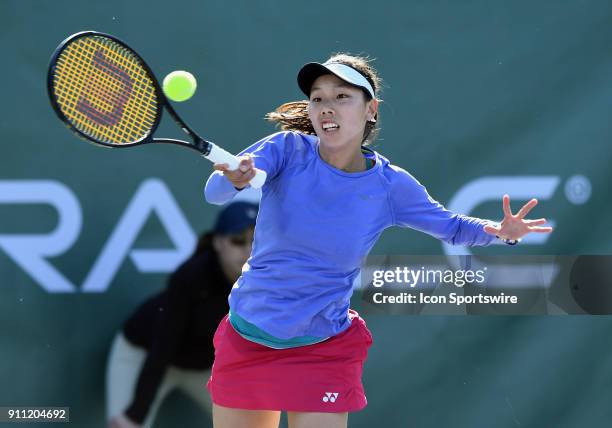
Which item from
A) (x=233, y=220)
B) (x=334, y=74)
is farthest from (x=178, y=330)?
(x=334, y=74)

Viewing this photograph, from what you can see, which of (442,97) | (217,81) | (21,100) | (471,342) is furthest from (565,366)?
(21,100)

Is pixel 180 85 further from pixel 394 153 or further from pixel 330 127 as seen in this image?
pixel 394 153

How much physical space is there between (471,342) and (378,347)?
346 millimetres

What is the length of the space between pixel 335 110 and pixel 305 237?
0.35 metres

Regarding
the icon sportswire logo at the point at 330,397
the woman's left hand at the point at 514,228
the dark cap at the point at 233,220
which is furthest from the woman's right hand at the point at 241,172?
the dark cap at the point at 233,220

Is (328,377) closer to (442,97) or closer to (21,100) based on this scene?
(442,97)

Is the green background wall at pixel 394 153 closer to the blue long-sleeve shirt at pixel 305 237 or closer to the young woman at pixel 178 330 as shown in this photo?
the young woman at pixel 178 330

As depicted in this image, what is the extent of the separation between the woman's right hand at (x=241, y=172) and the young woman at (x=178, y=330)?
135 centimetres

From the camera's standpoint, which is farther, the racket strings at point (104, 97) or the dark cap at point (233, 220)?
the dark cap at point (233, 220)

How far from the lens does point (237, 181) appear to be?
2396 mm

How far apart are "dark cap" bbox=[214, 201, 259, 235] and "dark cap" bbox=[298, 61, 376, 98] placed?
1048 millimetres

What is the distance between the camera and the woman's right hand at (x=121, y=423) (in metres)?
3.73

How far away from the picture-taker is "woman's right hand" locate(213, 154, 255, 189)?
2.36 meters

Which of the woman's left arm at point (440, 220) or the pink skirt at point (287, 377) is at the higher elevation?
the woman's left arm at point (440, 220)
